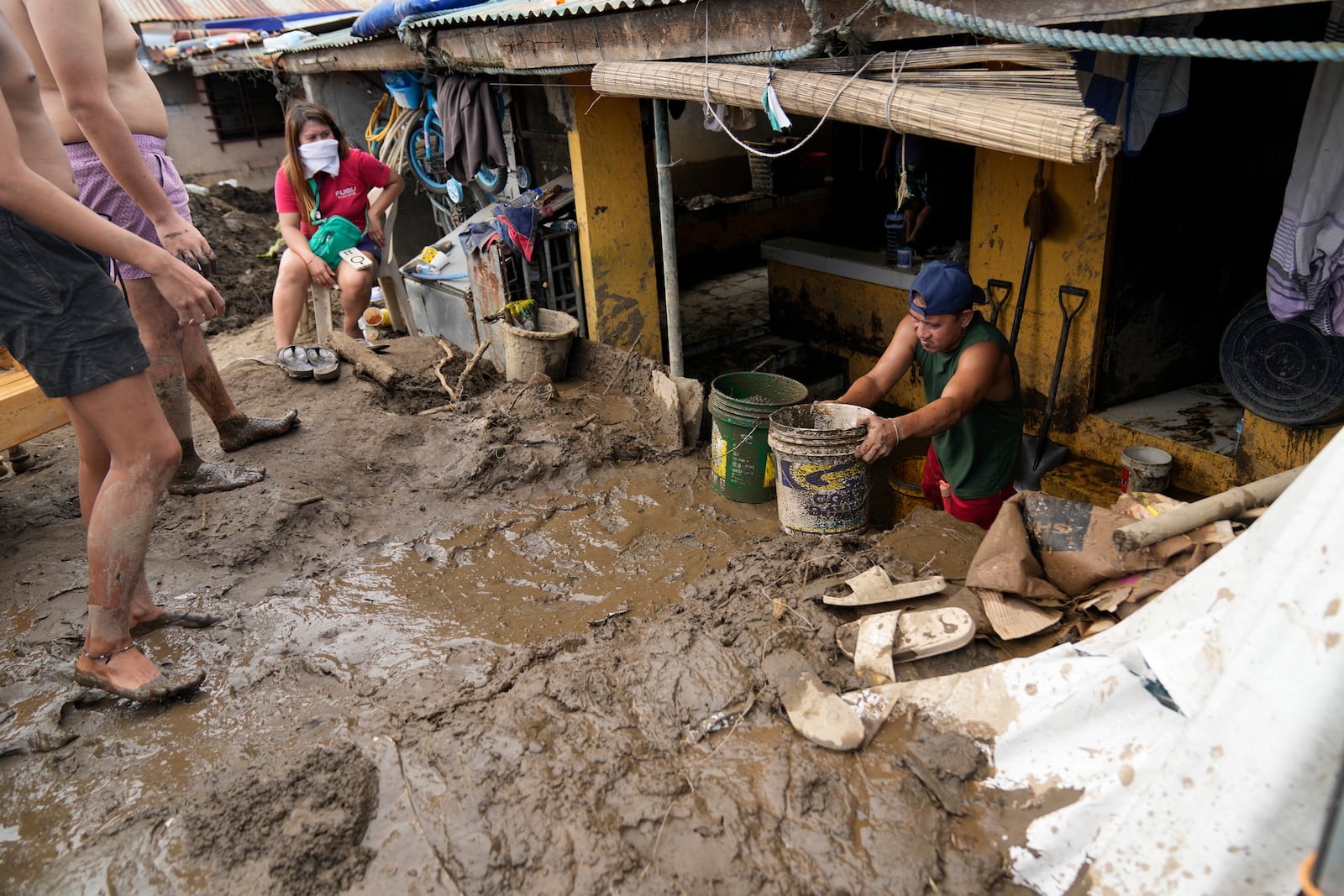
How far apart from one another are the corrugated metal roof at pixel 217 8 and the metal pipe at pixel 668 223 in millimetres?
11064

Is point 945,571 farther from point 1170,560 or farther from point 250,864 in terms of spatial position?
point 250,864

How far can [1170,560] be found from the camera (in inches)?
99.4

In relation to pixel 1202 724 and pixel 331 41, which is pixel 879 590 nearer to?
pixel 1202 724

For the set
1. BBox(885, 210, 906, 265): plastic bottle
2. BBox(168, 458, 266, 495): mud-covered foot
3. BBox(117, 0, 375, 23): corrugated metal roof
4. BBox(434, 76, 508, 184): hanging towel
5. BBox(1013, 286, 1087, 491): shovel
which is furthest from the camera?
BBox(117, 0, 375, 23): corrugated metal roof

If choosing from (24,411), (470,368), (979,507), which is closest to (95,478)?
(24,411)

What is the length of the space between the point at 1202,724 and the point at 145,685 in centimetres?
325

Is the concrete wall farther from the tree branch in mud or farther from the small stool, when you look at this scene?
the tree branch in mud

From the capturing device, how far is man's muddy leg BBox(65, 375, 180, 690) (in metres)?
A: 2.93

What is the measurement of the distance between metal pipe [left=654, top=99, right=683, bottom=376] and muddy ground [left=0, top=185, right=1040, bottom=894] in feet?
4.85

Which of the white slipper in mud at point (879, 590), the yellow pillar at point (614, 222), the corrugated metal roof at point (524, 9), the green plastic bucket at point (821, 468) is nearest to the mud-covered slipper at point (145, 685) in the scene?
the white slipper in mud at point (879, 590)

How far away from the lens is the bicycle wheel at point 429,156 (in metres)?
8.27

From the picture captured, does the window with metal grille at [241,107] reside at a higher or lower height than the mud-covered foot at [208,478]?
higher

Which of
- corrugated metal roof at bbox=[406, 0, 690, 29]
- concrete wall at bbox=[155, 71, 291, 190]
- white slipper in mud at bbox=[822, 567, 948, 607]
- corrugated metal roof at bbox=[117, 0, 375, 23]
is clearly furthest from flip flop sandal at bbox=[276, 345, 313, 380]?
concrete wall at bbox=[155, 71, 291, 190]

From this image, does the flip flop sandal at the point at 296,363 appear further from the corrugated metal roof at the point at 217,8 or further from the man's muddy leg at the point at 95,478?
the corrugated metal roof at the point at 217,8
